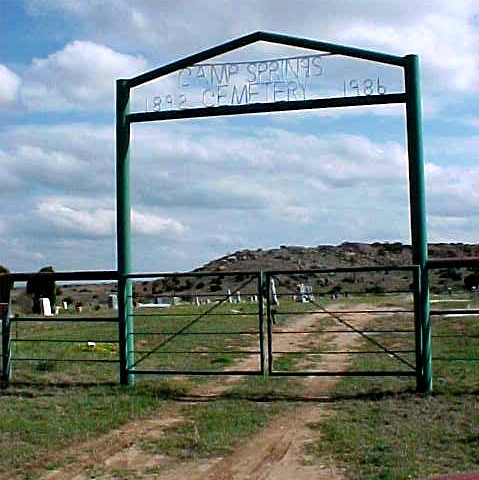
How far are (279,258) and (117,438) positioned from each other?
49749mm

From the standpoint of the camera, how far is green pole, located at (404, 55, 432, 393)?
13.0m

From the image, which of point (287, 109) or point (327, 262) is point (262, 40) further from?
point (327, 262)

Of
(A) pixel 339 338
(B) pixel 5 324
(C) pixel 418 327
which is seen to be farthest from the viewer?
(A) pixel 339 338

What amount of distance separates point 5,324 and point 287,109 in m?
5.47

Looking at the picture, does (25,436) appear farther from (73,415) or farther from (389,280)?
(389,280)

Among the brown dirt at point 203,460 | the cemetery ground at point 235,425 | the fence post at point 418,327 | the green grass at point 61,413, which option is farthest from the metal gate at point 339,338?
the green grass at point 61,413

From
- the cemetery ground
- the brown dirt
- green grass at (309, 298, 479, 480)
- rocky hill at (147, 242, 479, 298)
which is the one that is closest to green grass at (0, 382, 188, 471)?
the cemetery ground

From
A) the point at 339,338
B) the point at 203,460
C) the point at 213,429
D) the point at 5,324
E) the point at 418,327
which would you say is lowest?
the point at 203,460

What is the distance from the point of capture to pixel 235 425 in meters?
11.2

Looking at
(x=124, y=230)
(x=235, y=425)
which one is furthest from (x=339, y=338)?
(x=235, y=425)

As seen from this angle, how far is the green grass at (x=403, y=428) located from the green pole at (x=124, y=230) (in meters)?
3.14

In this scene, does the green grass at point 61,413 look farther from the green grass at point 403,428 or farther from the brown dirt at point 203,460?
the green grass at point 403,428

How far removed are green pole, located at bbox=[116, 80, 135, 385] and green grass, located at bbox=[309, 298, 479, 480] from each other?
10.3 ft

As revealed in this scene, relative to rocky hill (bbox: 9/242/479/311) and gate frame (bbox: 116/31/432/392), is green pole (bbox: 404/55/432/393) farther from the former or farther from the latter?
rocky hill (bbox: 9/242/479/311)
